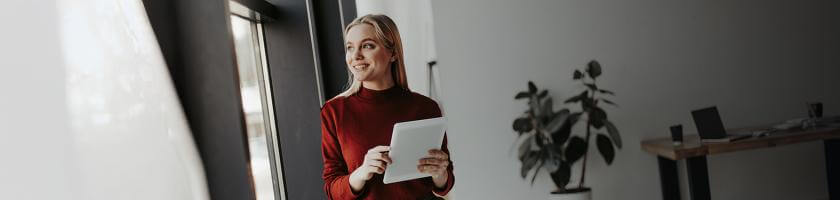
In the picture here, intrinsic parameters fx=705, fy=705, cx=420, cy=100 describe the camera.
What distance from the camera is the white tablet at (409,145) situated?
113 centimetres

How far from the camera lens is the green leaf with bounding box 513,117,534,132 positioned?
12.4 ft

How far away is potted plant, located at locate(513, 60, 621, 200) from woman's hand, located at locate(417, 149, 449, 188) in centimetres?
253

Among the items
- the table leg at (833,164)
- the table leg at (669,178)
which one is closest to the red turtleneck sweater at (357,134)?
the table leg at (669,178)

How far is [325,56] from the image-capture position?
4.03 feet

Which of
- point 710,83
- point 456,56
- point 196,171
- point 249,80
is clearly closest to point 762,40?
point 710,83

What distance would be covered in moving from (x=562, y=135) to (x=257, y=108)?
2.59m

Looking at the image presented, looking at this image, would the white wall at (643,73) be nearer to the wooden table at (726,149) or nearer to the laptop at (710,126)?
the wooden table at (726,149)

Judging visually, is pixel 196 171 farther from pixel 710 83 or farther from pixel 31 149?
pixel 710 83

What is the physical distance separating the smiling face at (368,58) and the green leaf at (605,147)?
9.12 feet

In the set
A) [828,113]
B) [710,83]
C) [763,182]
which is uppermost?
[710,83]

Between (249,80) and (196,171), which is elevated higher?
(249,80)

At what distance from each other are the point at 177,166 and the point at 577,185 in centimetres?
352

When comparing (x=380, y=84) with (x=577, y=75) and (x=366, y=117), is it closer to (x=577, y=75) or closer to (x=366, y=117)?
(x=366, y=117)

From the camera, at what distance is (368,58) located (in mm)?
1132
